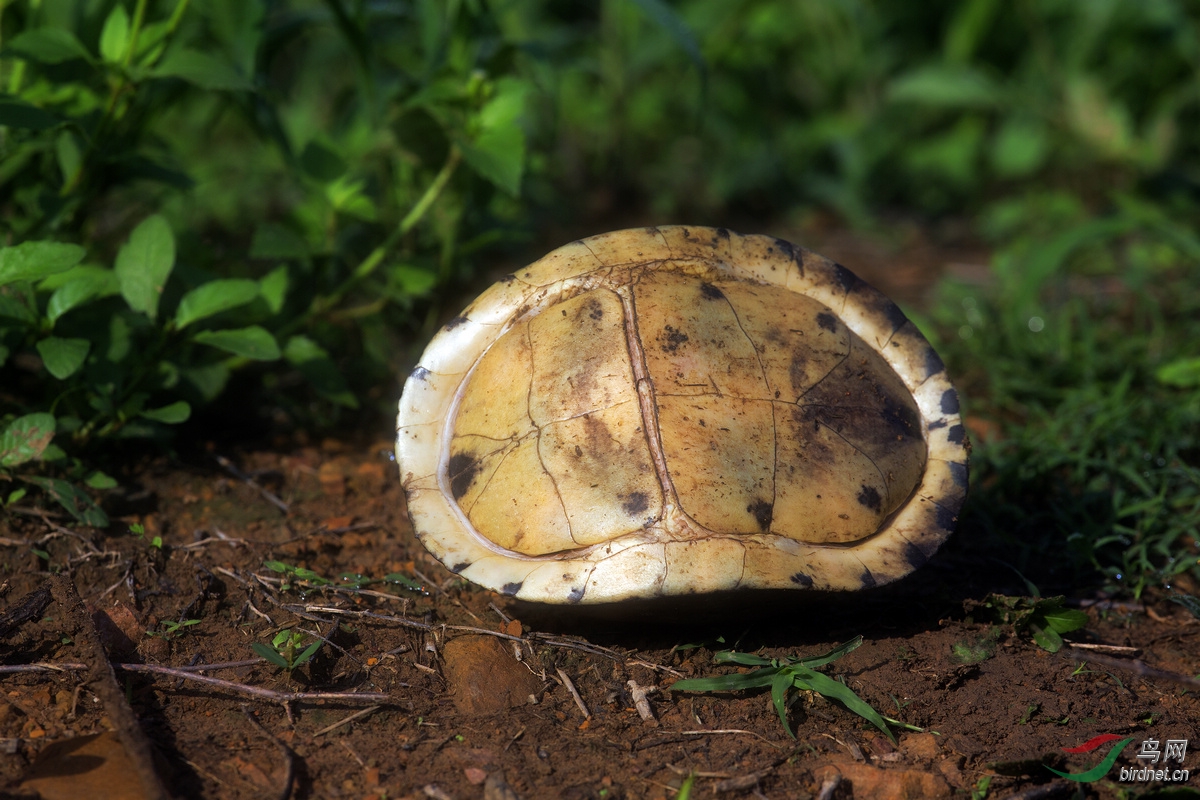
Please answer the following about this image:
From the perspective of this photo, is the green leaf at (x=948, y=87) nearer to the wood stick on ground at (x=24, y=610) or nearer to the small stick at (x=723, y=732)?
the small stick at (x=723, y=732)

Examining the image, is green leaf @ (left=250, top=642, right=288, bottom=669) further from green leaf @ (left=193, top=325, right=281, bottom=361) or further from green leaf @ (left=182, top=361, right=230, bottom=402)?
green leaf @ (left=182, top=361, right=230, bottom=402)

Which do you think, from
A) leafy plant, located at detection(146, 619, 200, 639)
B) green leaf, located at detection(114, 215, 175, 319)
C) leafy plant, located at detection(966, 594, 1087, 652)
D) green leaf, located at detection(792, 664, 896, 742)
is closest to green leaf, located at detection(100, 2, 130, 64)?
green leaf, located at detection(114, 215, 175, 319)

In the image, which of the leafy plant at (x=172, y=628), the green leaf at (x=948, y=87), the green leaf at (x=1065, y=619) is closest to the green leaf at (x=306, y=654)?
the leafy plant at (x=172, y=628)

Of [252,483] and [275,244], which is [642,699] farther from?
[275,244]

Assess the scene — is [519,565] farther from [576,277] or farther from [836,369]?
[836,369]

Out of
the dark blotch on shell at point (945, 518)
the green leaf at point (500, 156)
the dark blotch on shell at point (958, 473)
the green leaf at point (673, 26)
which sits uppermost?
the green leaf at point (673, 26)
